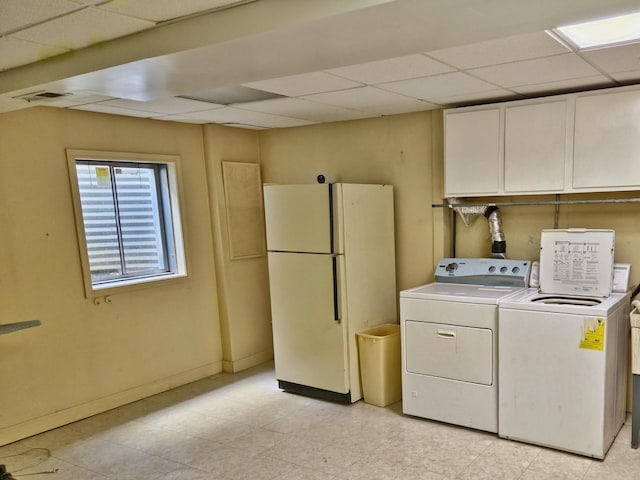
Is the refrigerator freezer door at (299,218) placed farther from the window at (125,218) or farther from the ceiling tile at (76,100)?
the ceiling tile at (76,100)

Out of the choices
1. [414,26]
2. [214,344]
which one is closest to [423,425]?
[214,344]

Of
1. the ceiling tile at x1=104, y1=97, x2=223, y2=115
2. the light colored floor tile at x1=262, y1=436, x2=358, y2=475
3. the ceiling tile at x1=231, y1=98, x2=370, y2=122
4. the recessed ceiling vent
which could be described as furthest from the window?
the light colored floor tile at x1=262, y1=436, x2=358, y2=475

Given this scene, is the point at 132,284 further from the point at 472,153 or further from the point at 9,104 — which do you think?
the point at 472,153

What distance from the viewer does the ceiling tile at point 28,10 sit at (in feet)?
5.67

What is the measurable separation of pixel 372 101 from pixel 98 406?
3120 millimetres

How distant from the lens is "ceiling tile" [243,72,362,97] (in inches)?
113

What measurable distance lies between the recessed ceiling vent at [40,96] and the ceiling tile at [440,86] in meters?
1.92

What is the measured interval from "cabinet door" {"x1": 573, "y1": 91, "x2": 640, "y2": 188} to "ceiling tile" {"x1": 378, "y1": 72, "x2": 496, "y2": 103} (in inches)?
25.0

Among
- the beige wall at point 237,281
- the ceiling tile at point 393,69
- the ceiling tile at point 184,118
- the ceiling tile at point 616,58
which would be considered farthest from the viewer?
the beige wall at point 237,281

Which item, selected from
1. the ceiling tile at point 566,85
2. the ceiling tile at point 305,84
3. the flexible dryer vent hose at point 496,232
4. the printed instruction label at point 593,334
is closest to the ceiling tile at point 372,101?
the ceiling tile at point 305,84

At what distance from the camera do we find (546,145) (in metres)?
3.32

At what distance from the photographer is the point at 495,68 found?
9.02 feet

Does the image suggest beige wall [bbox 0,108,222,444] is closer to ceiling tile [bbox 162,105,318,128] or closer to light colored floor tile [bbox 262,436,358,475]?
ceiling tile [bbox 162,105,318,128]

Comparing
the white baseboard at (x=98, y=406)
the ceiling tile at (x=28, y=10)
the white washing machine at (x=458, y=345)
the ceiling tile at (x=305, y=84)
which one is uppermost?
the ceiling tile at (x=28, y=10)
